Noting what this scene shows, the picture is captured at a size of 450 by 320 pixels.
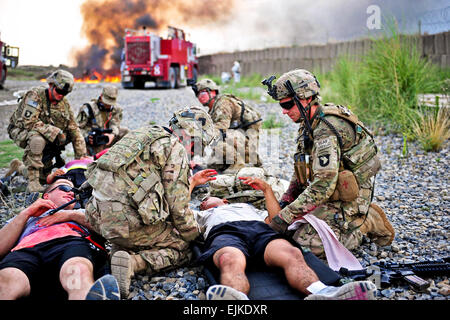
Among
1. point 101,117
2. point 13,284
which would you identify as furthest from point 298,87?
point 101,117

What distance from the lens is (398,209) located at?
498 centimetres

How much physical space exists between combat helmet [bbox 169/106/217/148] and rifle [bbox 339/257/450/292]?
5.09ft

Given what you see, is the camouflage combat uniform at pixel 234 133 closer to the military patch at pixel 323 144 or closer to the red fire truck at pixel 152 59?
the military patch at pixel 323 144

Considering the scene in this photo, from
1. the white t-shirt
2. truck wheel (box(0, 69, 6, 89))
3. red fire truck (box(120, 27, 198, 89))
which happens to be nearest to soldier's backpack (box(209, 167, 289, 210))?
the white t-shirt

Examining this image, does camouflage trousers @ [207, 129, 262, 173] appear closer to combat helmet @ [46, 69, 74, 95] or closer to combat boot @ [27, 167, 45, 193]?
combat helmet @ [46, 69, 74, 95]

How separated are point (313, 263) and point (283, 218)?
496 mm

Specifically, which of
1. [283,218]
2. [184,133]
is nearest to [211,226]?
[283,218]

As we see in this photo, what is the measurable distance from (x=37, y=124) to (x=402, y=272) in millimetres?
5242

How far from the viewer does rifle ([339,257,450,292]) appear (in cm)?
304

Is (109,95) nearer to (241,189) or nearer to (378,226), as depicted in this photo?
(241,189)

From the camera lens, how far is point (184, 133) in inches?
135

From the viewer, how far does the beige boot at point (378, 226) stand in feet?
12.6

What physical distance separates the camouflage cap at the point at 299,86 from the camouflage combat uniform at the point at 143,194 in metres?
1.03
